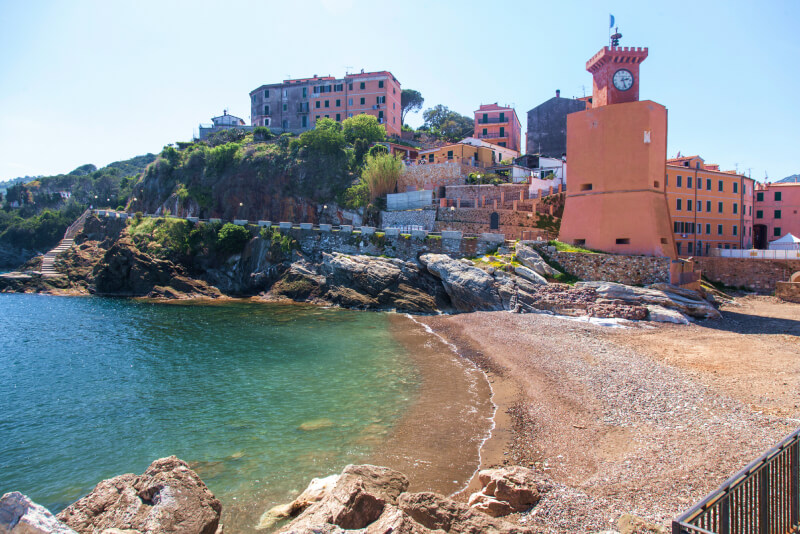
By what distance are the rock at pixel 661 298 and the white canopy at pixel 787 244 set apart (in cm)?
1654

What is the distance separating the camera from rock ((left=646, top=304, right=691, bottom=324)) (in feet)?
84.7

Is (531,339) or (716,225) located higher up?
(716,225)

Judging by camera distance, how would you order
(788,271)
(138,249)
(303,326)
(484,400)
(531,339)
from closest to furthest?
(484,400) < (531,339) < (303,326) < (788,271) < (138,249)

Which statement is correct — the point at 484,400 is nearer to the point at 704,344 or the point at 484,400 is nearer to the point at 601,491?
the point at 601,491

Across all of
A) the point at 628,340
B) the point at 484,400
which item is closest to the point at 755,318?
the point at 628,340

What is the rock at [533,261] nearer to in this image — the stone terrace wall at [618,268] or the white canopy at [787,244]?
the stone terrace wall at [618,268]

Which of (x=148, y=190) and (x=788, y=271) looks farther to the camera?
(x=148, y=190)

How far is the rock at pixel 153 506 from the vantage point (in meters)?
7.56

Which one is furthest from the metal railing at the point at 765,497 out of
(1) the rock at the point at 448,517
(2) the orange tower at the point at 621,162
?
(2) the orange tower at the point at 621,162

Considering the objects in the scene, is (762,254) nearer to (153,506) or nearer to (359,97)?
(153,506)

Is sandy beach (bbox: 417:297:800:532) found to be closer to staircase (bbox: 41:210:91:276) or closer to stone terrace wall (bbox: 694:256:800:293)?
stone terrace wall (bbox: 694:256:800:293)

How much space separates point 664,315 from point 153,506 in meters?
27.3

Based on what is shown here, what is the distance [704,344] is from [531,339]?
25.6ft

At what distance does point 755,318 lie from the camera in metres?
26.9
